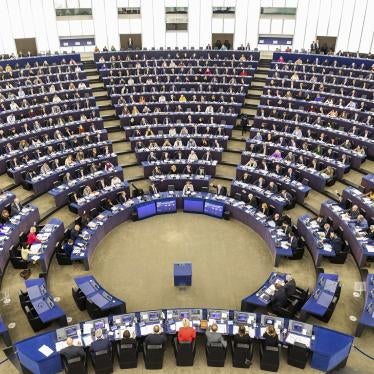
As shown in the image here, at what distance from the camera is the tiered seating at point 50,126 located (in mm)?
21797

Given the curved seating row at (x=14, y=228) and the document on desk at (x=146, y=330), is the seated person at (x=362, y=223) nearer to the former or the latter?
the document on desk at (x=146, y=330)

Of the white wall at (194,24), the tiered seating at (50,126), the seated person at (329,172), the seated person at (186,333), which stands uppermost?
the white wall at (194,24)

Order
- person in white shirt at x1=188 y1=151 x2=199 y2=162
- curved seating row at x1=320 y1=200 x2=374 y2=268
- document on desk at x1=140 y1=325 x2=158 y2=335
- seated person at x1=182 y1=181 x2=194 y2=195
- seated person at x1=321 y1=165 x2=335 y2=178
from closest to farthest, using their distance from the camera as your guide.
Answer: document on desk at x1=140 y1=325 x2=158 y2=335 → curved seating row at x1=320 y1=200 x2=374 y2=268 → seated person at x1=182 y1=181 x2=194 y2=195 → seated person at x1=321 y1=165 x2=335 y2=178 → person in white shirt at x1=188 y1=151 x2=199 y2=162

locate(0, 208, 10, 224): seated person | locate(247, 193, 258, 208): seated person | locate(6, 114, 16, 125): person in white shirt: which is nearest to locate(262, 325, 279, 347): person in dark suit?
locate(247, 193, 258, 208): seated person

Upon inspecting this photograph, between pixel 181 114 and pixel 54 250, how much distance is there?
13137 millimetres

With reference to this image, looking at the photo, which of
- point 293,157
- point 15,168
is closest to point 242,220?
point 293,157

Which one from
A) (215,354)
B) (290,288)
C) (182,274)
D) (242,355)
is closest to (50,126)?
(182,274)

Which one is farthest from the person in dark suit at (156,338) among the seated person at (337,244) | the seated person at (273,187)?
the seated person at (273,187)

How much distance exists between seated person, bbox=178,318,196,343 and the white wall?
102 feet

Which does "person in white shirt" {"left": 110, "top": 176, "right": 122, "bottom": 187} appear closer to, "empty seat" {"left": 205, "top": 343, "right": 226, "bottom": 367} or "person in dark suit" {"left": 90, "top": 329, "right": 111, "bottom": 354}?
"person in dark suit" {"left": 90, "top": 329, "right": 111, "bottom": 354}

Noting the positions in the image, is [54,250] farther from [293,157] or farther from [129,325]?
[293,157]

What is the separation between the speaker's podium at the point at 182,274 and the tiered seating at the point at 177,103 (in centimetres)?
679

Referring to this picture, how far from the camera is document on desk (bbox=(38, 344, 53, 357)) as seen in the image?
461 inches

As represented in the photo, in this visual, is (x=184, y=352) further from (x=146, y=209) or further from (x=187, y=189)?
(x=187, y=189)
